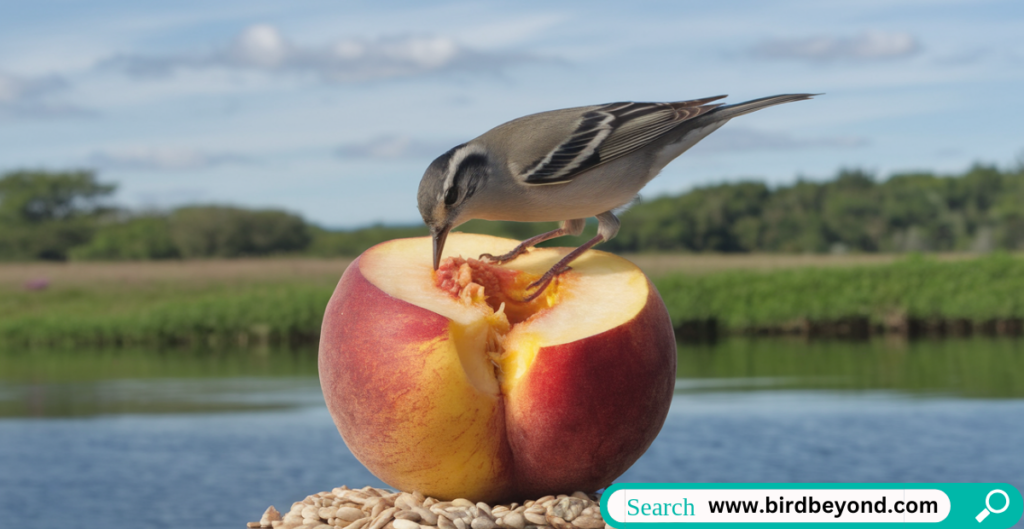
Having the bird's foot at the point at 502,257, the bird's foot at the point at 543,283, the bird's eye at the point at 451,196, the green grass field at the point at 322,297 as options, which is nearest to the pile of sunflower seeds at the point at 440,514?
the bird's foot at the point at 543,283

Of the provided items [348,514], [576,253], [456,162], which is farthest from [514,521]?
[456,162]

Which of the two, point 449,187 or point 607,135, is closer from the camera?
point 449,187

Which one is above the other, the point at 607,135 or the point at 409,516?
the point at 607,135

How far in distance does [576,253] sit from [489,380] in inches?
38.2

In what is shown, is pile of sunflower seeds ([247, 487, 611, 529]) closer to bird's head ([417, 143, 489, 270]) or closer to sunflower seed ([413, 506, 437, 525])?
sunflower seed ([413, 506, 437, 525])

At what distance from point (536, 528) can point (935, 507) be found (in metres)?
1.92

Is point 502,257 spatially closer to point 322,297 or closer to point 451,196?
point 451,196

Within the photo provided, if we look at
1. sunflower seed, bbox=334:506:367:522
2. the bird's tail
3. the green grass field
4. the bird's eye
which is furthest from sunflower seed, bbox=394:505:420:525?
the green grass field

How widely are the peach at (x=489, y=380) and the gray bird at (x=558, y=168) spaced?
39cm

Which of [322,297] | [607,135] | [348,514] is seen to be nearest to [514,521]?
[348,514]

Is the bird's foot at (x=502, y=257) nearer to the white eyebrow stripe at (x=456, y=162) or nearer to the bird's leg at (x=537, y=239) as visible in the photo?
the bird's leg at (x=537, y=239)

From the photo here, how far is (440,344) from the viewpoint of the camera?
13.8 feet

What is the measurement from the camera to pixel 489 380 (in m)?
4.41

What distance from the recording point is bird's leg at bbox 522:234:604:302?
4805mm
